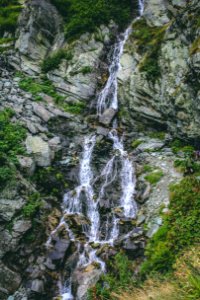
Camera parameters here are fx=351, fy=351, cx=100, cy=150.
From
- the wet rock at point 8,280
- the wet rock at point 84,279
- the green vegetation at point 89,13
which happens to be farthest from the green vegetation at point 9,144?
the green vegetation at point 89,13

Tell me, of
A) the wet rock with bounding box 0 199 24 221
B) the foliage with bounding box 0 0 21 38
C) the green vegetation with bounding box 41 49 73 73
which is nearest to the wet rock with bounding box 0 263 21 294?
the wet rock with bounding box 0 199 24 221

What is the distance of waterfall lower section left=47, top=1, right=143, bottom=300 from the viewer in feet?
38.0

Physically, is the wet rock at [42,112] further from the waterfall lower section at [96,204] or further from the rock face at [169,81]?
the rock face at [169,81]

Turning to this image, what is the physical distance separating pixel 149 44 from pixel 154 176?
744 cm

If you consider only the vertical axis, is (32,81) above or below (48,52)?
below

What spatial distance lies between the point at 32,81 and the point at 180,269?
1348cm

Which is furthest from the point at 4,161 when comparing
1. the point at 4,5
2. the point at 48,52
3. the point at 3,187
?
the point at 4,5

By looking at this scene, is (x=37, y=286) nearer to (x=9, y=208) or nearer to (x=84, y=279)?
(x=84, y=279)

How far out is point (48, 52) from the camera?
20109 mm

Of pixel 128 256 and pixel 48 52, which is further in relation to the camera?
pixel 48 52

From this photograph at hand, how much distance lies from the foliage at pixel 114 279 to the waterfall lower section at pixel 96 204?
47 centimetres

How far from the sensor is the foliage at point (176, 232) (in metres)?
9.92

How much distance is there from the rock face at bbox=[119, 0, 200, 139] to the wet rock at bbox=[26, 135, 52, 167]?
4125mm

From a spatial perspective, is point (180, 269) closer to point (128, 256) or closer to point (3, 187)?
point (128, 256)
